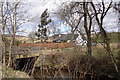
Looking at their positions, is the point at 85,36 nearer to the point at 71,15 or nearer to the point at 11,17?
the point at 71,15

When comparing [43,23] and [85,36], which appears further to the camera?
[85,36]

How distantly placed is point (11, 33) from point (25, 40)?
2.17 ft

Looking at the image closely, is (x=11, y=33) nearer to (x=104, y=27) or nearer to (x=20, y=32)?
(x=20, y=32)

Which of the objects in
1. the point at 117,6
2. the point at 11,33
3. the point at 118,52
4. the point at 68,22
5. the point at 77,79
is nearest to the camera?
the point at 77,79

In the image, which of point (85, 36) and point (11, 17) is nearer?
point (11, 17)

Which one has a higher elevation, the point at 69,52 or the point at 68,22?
the point at 68,22

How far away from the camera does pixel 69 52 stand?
143 inches

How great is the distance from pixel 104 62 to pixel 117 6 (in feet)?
5.15

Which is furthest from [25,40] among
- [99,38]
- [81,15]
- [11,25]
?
[99,38]

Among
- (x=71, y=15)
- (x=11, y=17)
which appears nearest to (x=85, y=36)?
(x=71, y=15)

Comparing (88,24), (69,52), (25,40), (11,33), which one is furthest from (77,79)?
(88,24)

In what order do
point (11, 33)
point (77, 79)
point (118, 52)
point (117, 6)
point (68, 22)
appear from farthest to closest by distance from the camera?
point (68, 22)
point (118, 52)
point (117, 6)
point (11, 33)
point (77, 79)

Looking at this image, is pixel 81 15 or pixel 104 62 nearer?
pixel 81 15

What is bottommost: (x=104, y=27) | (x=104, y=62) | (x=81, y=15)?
(x=104, y=62)
